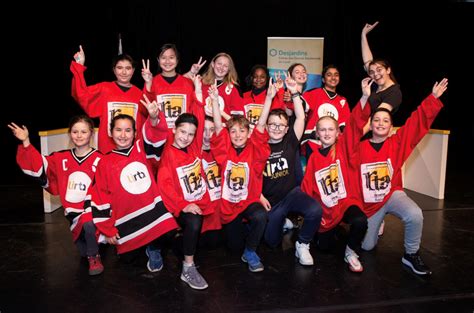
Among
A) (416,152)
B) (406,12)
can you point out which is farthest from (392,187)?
(406,12)

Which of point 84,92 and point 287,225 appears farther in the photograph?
point 287,225

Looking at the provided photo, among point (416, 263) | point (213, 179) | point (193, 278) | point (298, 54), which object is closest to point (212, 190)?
point (213, 179)

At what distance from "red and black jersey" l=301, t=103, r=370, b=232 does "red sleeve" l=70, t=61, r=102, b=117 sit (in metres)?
1.73

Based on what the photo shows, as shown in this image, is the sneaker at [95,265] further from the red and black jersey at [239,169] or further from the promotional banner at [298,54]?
the promotional banner at [298,54]

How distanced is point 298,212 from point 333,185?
305 millimetres

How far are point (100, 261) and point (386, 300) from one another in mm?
1787

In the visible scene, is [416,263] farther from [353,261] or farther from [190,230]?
[190,230]

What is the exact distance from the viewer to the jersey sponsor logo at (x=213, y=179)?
116 inches

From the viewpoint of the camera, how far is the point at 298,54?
222 inches

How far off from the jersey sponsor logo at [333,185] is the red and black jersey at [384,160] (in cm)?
15

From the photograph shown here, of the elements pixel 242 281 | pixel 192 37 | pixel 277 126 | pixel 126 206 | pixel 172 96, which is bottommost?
pixel 242 281

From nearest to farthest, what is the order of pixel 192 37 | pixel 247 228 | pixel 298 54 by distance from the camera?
pixel 247 228 < pixel 298 54 < pixel 192 37

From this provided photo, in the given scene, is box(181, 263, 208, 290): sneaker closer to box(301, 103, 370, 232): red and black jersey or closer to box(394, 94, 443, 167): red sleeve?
box(301, 103, 370, 232): red and black jersey

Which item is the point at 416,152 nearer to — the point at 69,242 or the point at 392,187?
the point at 392,187
